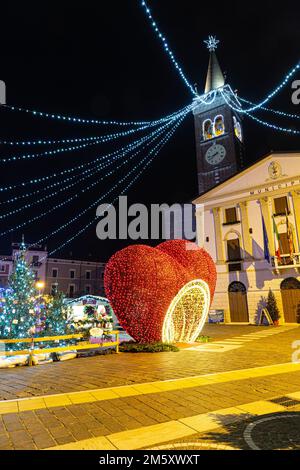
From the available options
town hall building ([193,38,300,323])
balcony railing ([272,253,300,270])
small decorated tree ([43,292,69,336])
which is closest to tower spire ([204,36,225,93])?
town hall building ([193,38,300,323])

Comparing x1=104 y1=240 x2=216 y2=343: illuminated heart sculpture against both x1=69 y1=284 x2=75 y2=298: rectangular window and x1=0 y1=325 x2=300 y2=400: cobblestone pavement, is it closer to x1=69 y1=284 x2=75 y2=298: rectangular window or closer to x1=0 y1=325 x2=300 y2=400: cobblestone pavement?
x1=0 y1=325 x2=300 y2=400: cobblestone pavement

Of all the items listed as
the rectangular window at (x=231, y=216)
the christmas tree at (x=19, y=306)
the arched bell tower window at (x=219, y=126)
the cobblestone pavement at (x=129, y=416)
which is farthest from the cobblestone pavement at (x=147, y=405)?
the arched bell tower window at (x=219, y=126)

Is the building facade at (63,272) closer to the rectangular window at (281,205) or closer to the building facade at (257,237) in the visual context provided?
the building facade at (257,237)

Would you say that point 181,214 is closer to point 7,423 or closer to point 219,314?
point 219,314

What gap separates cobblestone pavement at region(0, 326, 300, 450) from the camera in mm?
3586

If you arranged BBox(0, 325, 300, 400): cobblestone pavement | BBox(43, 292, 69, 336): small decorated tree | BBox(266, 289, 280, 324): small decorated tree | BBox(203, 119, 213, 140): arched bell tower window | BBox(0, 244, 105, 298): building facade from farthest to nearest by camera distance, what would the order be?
BBox(0, 244, 105, 298): building facade → BBox(203, 119, 213, 140): arched bell tower window → BBox(266, 289, 280, 324): small decorated tree → BBox(43, 292, 69, 336): small decorated tree → BBox(0, 325, 300, 400): cobblestone pavement

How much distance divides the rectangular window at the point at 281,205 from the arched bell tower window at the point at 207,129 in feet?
62.8

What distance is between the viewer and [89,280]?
49.0m

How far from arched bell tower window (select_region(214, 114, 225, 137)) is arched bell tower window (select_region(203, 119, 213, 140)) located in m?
0.66

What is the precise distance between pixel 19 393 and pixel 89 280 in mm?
43995

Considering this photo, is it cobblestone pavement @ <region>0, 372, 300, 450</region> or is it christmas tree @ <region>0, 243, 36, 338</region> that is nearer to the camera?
cobblestone pavement @ <region>0, 372, 300, 450</region>

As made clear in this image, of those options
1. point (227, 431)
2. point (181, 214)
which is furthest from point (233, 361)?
point (181, 214)

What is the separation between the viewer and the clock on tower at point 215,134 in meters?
37.5

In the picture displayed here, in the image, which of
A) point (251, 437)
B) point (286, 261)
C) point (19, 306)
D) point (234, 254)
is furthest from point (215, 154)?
point (251, 437)
